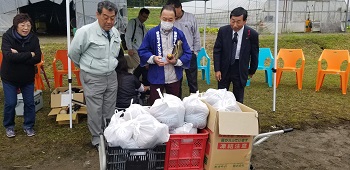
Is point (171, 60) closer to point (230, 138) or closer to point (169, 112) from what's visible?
point (169, 112)

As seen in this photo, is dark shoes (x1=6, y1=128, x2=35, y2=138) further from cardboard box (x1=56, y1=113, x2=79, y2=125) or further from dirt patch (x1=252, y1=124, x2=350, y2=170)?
dirt patch (x1=252, y1=124, x2=350, y2=170)

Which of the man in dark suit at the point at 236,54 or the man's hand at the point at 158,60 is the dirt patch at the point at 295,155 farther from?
the man's hand at the point at 158,60

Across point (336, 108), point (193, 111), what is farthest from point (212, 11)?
point (193, 111)

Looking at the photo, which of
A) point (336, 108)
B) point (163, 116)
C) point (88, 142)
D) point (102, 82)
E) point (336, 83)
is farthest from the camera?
point (336, 83)

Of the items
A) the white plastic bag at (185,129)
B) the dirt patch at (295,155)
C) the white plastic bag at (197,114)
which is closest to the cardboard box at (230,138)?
the white plastic bag at (197,114)

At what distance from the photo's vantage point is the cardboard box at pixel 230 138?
2.40 metres

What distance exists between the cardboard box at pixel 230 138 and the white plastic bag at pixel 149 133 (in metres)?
0.36

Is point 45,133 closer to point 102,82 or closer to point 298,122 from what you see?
point 102,82

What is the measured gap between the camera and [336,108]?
630cm

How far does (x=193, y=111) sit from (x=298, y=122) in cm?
346

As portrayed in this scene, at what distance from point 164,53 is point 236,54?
3.64 ft

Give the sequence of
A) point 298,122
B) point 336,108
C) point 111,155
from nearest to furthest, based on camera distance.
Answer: point 111,155 → point 298,122 → point 336,108

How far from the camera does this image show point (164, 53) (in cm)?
383

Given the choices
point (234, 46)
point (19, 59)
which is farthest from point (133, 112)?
point (19, 59)
